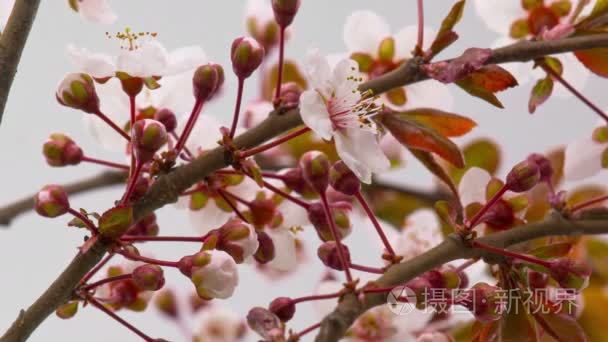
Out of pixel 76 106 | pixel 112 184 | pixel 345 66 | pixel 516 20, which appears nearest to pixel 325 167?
pixel 345 66

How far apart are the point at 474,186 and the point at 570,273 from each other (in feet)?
0.59

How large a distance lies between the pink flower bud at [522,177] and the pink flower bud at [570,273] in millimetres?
68

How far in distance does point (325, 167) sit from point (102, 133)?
254 millimetres

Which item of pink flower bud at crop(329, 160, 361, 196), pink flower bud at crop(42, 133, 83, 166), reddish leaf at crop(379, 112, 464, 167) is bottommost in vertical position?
pink flower bud at crop(329, 160, 361, 196)

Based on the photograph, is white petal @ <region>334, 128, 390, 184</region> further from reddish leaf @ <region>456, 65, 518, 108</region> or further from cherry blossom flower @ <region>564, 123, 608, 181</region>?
cherry blossom flower @ <region>564, 123, 608, 181</region>

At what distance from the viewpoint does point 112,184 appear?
1251mm

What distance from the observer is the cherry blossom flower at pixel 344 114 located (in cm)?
66

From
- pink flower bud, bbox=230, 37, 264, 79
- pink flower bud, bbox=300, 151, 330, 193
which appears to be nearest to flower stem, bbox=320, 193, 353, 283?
pink flower bud, bbox=300, 151, 330, 193

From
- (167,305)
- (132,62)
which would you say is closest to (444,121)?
(132,62)

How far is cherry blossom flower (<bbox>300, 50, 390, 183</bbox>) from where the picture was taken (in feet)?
2.16

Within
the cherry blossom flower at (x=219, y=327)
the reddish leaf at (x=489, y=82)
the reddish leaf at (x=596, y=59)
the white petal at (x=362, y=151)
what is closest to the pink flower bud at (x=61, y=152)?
the white petal at (x=362, y=151)

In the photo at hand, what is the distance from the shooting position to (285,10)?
2.36ft

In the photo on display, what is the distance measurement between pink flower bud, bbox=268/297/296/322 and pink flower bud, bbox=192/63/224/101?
17cm

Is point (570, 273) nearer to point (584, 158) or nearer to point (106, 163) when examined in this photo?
point (584, 158)
